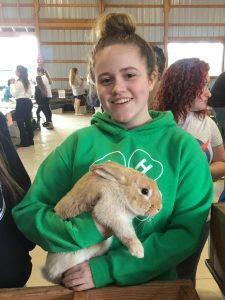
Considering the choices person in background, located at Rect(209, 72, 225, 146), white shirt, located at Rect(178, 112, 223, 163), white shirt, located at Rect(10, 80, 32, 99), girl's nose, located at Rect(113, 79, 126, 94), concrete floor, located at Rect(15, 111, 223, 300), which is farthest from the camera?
white shirt, located at Rect(10, 80, 32, 99)

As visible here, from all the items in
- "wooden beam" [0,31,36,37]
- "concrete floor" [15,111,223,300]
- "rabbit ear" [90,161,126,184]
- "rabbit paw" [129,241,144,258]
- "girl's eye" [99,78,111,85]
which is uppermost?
"wooden beam" [0,31,36,37]

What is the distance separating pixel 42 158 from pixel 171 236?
15.8 feet

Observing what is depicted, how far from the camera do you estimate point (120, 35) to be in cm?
117

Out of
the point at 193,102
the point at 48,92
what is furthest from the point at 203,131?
the point at 48,92

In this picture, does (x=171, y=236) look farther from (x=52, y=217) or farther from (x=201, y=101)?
(x=201, y=101)

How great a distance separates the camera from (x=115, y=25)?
47.6 inches

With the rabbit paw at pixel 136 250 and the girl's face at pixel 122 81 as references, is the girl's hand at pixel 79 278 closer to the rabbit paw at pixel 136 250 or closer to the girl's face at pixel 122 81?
the rabbit paw at pixel 136 250

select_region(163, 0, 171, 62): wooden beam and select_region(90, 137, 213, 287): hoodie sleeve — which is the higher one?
select_region(163, 0, 171, 62): wooden beam

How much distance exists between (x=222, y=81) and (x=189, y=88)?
2176 millimetres

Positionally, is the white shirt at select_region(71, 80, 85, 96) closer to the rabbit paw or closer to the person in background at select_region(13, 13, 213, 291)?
the person in background at select_region(13, 13, 213, 291)

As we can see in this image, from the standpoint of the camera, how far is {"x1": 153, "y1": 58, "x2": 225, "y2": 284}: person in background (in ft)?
6.14

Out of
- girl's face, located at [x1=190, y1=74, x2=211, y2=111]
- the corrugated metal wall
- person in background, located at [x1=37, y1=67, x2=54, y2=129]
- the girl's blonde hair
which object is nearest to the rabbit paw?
the girl's blonde hair

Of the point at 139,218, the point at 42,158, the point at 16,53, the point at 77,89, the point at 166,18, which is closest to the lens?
the point at 139,218

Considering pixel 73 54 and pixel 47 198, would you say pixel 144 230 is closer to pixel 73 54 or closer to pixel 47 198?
pixel 47 198
